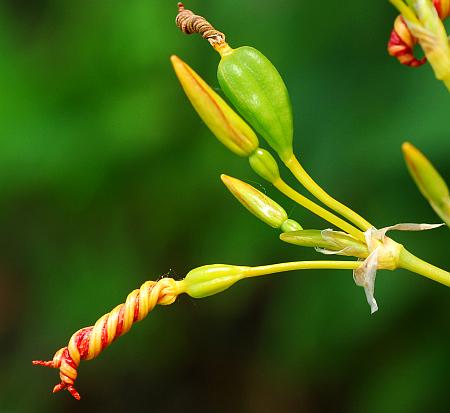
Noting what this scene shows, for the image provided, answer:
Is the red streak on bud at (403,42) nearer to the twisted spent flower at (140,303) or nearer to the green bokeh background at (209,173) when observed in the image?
the twisted spent flower at (140,303)

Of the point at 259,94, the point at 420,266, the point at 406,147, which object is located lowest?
the point at 420,266

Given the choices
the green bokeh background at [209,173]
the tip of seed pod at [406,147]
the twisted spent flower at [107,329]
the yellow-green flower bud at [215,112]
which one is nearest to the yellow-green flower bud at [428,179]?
the tip of seed pod at [406,147]

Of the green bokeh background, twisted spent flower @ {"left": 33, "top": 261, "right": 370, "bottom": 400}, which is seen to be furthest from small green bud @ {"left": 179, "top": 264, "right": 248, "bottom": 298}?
the green bokeh background

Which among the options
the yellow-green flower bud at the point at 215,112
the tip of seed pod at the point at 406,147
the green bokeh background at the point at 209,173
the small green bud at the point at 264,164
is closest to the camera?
the tip of seed pod at the point at 406,147

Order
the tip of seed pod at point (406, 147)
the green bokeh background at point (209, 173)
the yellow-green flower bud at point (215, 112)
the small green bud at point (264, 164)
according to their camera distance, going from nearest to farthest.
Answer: the tip of seed pod at point (406, 147), the yellow-green flower bud at point (215, 112), the small green bud at point (264, 164), the green bokeh background at point (209, 173)

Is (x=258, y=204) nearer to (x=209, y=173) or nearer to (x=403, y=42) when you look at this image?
(x=403, y=42)

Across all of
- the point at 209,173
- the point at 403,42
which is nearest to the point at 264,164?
the point at 403,42
